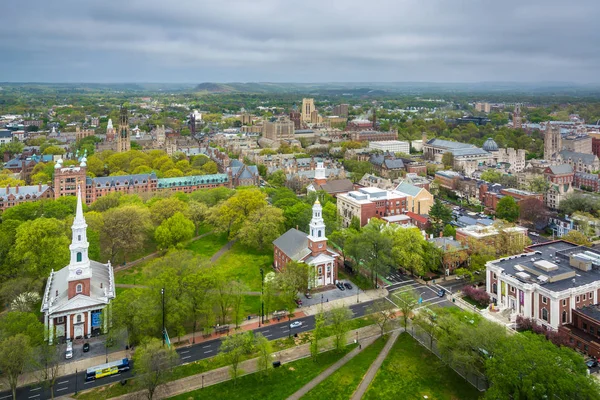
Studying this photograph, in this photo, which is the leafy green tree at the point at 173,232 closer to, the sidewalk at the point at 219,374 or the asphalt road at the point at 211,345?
the asphalt road at the point at 211,345

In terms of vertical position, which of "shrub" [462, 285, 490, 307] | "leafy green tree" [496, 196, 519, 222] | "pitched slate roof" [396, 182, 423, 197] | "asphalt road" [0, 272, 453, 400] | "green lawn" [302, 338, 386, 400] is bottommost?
"green lawn" [302, 338, 386, 400]

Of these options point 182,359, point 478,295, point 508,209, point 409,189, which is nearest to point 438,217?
point 409,189

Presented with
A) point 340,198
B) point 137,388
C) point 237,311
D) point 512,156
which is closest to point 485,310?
point 237,311

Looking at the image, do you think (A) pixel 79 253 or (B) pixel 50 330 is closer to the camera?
(B) pixel 50 330

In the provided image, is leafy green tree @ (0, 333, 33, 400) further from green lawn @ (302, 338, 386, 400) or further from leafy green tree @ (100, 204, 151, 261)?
leafy green tree @ (100, 204, 151, 261)

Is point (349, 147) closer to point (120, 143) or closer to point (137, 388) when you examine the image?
point (120, 143)

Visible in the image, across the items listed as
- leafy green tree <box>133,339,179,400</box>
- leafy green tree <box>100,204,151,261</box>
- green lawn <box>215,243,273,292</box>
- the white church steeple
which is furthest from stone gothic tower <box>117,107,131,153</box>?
leafy green tree <box>133,339,179,400</box>

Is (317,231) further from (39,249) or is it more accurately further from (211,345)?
(39,249)
